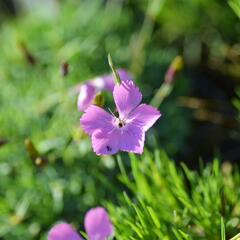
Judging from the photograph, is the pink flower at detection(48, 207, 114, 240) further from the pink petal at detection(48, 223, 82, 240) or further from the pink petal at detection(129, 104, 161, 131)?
the pink petal at detection(129, 104, 161, 131)

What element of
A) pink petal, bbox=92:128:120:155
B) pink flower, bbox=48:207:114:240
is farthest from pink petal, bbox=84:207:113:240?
pink petal, bbox=92:128:120:155

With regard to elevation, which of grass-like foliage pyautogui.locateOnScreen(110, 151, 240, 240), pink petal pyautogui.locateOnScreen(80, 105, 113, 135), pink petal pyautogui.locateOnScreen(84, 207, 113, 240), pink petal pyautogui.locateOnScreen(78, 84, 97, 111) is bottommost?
grass-like foliage pyautogui.locateOnScreen(110, 151, 240, 240)

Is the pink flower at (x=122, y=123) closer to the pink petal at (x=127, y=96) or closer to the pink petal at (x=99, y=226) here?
the pink petal at (x=127, y=96)

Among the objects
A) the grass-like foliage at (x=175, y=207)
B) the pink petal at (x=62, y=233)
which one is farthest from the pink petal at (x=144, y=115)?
the pink petal at (x=62, y=233)

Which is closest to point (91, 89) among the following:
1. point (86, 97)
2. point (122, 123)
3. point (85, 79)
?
point (86, 97)

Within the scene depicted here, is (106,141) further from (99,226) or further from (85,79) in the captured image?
(85,79)
